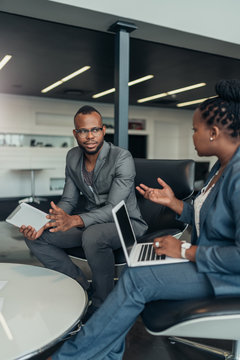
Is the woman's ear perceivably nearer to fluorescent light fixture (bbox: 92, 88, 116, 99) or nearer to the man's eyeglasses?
the man's eyeglasses

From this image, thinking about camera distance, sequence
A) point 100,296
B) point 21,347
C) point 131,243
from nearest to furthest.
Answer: point 21,347 → point 131,243 → point 100,296

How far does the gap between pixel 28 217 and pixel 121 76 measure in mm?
2248

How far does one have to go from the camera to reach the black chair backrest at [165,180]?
2.30 meters

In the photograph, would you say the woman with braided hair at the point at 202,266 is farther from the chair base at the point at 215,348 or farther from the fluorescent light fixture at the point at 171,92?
the fluorescent light fixture at the point at 171,92

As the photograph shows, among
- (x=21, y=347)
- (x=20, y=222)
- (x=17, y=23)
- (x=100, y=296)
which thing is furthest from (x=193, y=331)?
(x=17, y=23)

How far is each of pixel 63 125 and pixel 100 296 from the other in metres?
7.94

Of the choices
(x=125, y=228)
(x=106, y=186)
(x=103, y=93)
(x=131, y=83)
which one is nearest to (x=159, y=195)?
(x=125, y=228)

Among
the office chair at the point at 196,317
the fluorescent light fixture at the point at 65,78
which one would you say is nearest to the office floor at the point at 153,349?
the office chair at the point at 196,317

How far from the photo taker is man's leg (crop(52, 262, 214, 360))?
3.88 feet

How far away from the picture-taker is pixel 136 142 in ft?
34.4

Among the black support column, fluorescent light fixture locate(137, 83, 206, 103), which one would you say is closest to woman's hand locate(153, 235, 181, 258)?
the black support column

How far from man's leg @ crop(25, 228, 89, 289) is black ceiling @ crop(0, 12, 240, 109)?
2830 mm

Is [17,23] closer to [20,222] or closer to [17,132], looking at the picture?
[20,222]

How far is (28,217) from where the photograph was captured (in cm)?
194
